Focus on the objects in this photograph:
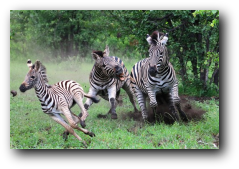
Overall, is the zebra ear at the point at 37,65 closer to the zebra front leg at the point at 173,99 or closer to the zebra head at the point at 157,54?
the zebra head at the point at 157,54

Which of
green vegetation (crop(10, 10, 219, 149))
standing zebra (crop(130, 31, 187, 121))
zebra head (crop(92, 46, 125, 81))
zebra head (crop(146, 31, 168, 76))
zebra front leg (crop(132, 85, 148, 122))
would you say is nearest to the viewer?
green vegetation (crop(10, 10, 219, 149))

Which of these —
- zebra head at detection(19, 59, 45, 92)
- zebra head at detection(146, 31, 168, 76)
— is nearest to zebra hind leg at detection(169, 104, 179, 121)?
zebra head at detection(146, 31, 168, 76)

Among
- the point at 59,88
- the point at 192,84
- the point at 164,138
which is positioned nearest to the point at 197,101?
the point at 192,84

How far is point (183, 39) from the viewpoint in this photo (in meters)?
11.3

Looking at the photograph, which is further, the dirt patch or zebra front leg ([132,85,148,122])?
zebra front leg ([132,85,148,122])

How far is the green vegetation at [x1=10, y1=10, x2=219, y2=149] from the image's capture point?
22.2 feet

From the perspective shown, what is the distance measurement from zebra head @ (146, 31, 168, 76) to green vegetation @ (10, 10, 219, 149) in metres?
1.15

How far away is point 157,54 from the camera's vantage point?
24.2 ft

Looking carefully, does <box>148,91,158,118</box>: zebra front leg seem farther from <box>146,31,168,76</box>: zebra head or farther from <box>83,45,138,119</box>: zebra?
<box>83,45,138,119</box>: zebra

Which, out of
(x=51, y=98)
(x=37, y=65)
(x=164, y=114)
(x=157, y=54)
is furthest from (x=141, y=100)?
(x=37, y=65)

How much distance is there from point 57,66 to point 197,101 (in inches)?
413

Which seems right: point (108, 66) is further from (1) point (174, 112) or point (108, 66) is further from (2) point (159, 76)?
(1) point (174, 112)

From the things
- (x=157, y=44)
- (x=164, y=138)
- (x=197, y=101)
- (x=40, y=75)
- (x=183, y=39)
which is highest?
(x=183, y=39)

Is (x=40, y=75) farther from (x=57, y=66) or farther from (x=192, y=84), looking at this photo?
(x=57, y=66)
